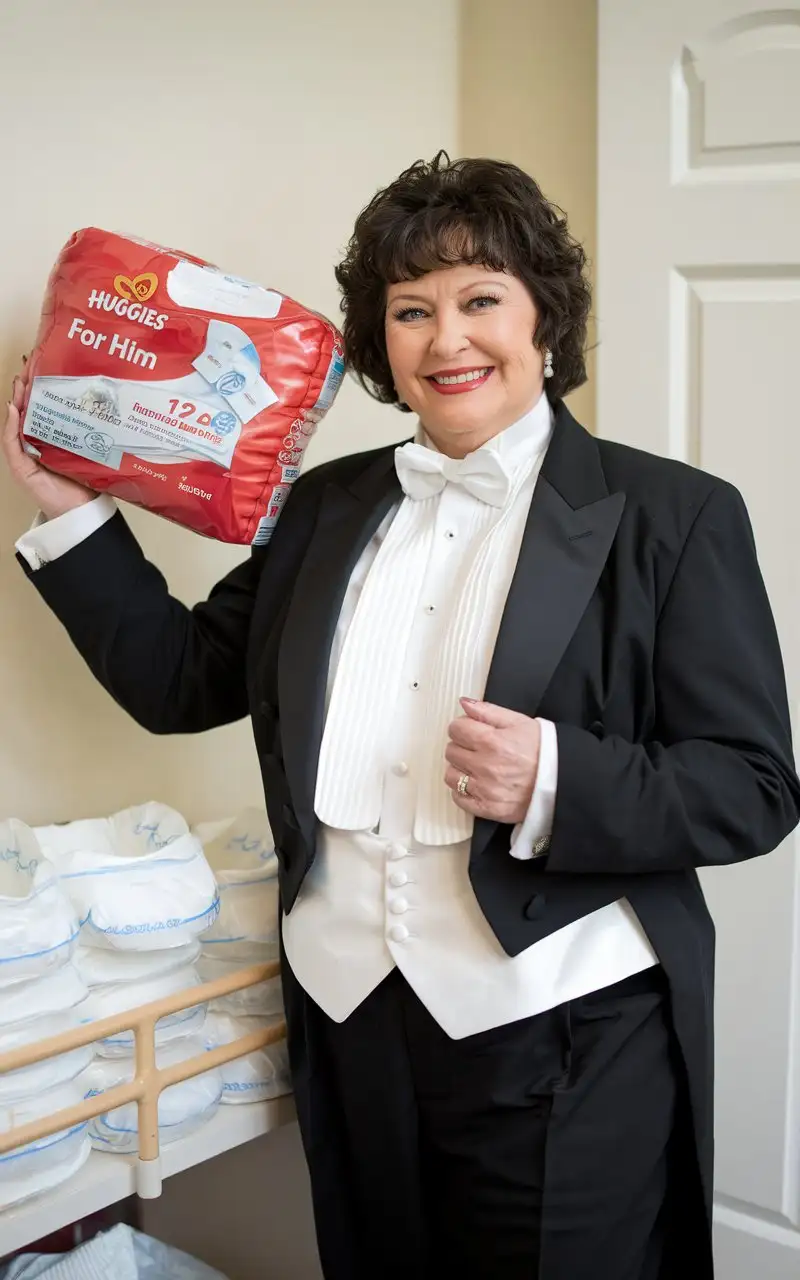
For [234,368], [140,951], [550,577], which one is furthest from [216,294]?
[140,951]

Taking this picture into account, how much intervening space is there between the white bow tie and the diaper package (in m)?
0.12

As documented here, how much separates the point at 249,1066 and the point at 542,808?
524 millimetres

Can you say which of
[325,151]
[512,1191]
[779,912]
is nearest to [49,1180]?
[512,1191]

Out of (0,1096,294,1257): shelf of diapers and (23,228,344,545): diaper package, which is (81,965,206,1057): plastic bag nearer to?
(0,1096,294,1257): shelf of diapers

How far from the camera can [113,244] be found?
1291 millimetres

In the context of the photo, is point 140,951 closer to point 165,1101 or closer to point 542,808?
point 165,1101

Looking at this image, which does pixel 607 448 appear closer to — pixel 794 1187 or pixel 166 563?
pixel 166 563

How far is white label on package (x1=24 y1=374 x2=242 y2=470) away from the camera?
1.28m

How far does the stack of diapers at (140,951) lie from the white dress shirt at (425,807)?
0.38 feet

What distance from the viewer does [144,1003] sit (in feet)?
4.34

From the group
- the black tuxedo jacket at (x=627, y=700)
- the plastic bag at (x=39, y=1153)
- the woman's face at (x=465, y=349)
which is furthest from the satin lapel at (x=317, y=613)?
the plastic bag at (x=39, y=1153)

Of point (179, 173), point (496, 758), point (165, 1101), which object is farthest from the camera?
point (179, 173)

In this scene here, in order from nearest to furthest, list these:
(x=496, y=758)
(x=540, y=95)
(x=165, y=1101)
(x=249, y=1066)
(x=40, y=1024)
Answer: (x=496, y=758)
(x=40, y=1024)
(x=165, y=1101)
(x=249, y=1066)
(x=540, y=95)

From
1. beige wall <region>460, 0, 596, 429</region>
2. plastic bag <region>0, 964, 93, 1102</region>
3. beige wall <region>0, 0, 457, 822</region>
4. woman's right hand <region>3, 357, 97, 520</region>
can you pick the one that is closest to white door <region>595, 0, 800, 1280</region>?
beige wall <region>460, 0, 596, 429</region>
